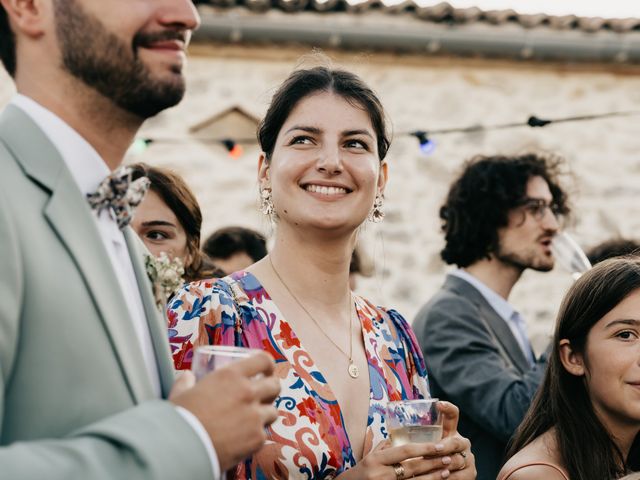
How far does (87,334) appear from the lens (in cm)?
154

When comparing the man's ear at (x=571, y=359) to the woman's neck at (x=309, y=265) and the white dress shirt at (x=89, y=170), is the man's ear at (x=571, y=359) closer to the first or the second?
the woman's neck at (x=309, y=265)

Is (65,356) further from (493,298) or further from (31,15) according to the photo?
(493,298)

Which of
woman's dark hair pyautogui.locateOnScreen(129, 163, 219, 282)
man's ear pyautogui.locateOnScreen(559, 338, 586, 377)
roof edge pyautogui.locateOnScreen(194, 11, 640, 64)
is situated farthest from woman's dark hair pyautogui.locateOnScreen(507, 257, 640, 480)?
roof edge pyautogui.locateOnScreen(194, 11, 640, 64)

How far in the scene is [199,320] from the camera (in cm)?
259

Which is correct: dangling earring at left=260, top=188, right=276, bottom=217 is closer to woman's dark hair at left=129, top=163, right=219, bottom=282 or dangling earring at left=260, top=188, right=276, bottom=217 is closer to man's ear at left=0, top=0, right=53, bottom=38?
woman's dark hair at left=129, top=163, right=219, bottom=282

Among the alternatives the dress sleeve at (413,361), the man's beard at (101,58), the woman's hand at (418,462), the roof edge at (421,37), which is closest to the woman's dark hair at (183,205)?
the dress sleeve at (413,361)

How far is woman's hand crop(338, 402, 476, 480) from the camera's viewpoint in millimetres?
2404

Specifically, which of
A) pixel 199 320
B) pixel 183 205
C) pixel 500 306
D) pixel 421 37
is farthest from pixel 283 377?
pixel 421 37

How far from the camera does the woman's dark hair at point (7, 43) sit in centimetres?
174

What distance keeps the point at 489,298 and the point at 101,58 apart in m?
3.01

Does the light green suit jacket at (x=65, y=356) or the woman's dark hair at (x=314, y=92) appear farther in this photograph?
the woman's dark hair at (x=314, y=92)

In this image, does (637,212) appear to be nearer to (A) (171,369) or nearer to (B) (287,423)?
(B) (287,423)

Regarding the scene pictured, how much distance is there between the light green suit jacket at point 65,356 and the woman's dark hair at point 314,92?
4.82ft

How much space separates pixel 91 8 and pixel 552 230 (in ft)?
11.0
